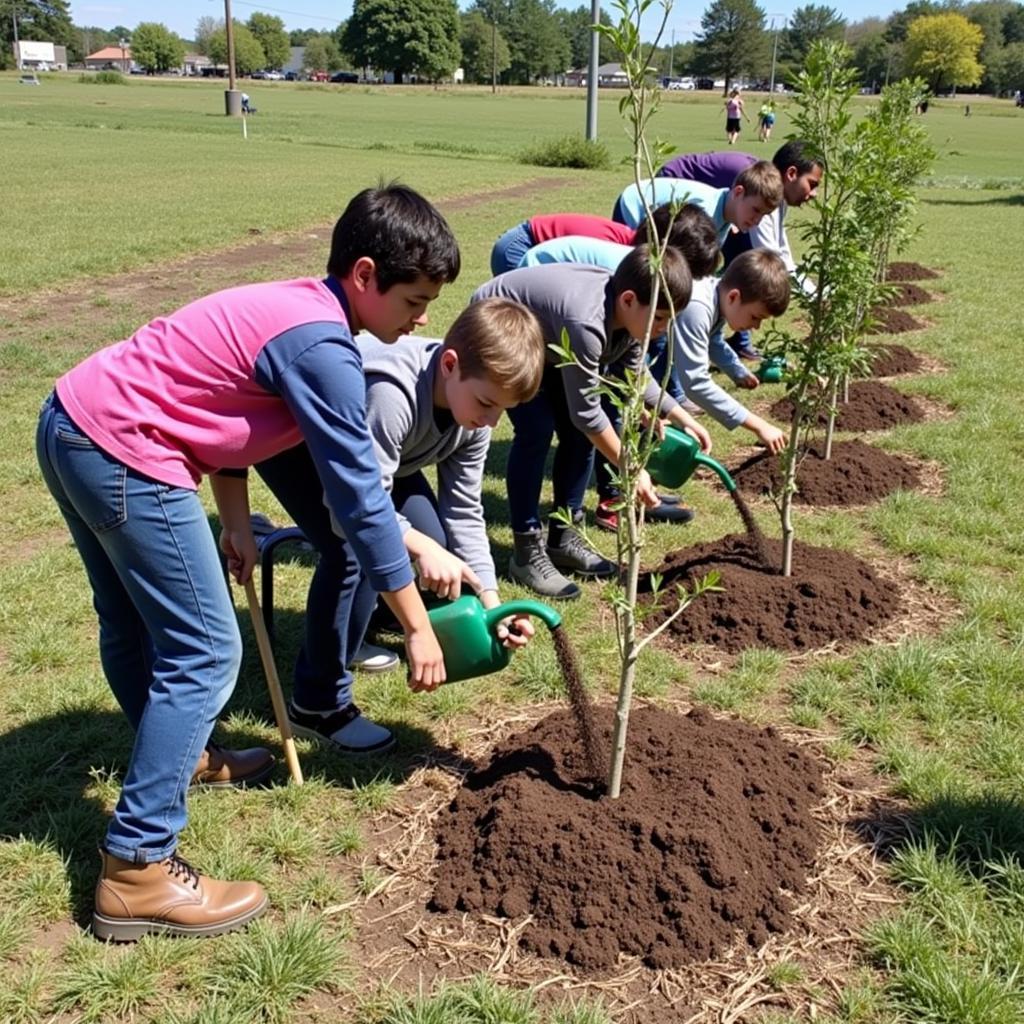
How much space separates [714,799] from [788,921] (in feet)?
1.16

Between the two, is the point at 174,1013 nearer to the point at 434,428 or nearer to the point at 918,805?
the point at 434,428

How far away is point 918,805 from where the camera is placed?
116 inches

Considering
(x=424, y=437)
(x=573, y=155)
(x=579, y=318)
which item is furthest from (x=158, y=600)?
(x=573, y=155)

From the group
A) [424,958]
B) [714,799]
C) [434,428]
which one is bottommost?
[424,958]

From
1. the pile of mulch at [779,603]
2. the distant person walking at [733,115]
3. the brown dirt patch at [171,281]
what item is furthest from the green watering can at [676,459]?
the distant person walking at [733,115]

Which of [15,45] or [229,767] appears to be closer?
[229,767]

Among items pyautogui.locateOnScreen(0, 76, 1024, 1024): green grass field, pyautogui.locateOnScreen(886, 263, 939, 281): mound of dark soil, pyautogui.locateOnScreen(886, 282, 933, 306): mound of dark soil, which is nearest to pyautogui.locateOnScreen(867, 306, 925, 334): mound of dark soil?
pyautogui.locateOnScreen(886, 282, 933, 306): mound of dark soil

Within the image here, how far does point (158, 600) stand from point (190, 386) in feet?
1.62

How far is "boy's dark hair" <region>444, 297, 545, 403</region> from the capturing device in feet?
8.73

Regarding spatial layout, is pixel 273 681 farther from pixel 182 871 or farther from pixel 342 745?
pixel 182 871

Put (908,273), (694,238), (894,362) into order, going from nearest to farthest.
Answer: (694,238)
(894,362)
(908,273)

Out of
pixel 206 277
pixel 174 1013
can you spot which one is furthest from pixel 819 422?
pixel 206 277

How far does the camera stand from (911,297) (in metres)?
10.6

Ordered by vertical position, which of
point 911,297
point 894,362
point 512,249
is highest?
point 512,249
